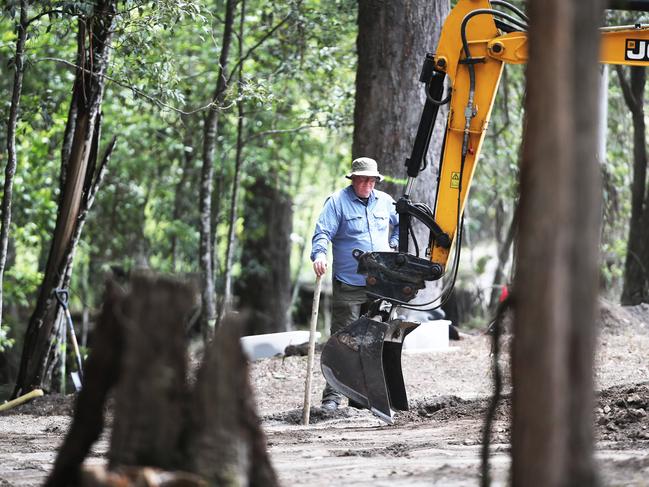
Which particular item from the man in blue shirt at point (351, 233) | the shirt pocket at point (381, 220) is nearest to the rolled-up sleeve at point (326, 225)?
the man in blue shirt at point (351, 233)

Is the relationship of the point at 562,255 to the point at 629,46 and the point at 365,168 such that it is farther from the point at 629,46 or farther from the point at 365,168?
the point at 629,46

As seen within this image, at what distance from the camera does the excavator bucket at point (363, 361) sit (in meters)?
8.58

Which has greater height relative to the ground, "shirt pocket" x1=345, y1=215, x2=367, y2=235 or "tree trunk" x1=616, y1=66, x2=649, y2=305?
"tree trunk" x1=616, y1=66, x2=649, y2=305

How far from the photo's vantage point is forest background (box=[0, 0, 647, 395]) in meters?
11.6

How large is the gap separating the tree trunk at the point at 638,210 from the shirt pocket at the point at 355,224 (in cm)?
1002

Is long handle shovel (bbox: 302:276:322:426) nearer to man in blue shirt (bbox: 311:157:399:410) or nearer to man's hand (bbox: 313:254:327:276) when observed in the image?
man's hand (bbox: 313:254:327:276)

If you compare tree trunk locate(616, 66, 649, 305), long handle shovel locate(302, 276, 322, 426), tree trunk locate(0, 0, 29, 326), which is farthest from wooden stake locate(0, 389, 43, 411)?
tree trunk locate(616, 66, 649, 305)

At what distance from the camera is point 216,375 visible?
12.3ft

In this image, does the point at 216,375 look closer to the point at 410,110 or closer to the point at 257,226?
the point at 410,110

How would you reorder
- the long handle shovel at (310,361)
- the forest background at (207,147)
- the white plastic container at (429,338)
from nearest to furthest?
1. the long handle shovel at (310,361)
2. the forest background at (207,147)
3. the white plastic container at (429,338)

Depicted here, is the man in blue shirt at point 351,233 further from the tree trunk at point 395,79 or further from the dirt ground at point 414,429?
the tree trunk at point 395,79

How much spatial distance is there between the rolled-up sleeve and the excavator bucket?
0.82m

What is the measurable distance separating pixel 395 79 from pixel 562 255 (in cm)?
964

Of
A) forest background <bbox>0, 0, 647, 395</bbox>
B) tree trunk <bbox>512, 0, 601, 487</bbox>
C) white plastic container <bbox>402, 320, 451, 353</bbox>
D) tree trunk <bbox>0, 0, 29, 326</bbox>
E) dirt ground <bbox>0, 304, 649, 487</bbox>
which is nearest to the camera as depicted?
tree trunk <bbox>512, 0, 601, 487</bbox>
